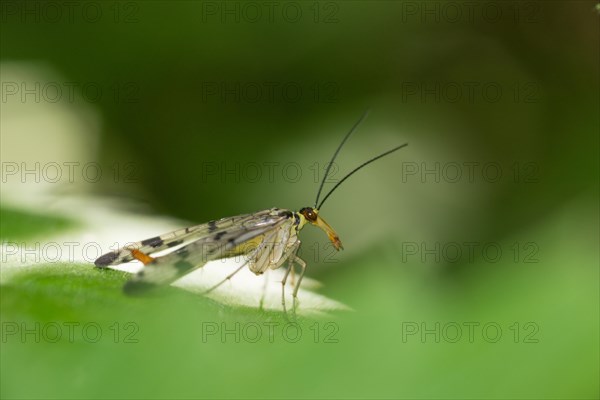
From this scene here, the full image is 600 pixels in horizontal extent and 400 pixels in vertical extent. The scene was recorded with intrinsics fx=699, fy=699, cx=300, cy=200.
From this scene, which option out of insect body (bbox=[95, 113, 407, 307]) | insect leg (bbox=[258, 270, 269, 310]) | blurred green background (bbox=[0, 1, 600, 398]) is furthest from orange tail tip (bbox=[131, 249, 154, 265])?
blurred green background (bbox=[0, 1, 600, 398])

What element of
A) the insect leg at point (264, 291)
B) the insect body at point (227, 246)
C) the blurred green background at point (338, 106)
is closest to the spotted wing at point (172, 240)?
the insect body at point (227, 246)

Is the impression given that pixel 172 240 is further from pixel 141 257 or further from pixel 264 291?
Answer: pixel 264 291

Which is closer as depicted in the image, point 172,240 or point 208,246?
point 208,246

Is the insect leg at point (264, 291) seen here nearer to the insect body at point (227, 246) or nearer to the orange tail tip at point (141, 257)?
the insect body at point (227, 246)

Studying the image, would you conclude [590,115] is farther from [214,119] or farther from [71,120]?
[71,120]

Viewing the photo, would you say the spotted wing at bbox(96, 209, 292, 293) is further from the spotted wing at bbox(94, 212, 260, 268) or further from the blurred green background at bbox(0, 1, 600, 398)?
the blurred green background at bbox(0, 1, 600, 398)

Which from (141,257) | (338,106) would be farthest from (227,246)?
Answer: (338,106)

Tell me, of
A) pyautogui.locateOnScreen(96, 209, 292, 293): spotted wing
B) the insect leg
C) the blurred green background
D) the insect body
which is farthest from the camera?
the blurred green background

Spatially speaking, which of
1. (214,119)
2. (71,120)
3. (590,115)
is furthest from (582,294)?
(71,120)

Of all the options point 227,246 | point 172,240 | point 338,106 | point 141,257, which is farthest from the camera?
point 338,106
